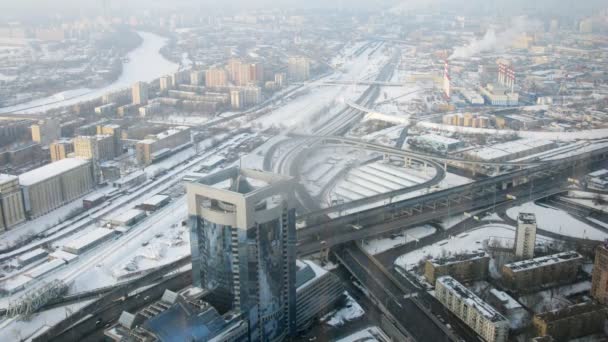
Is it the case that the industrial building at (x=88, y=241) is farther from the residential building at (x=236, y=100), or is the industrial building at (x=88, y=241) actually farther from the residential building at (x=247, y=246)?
the residential building at (x=236, y=100)

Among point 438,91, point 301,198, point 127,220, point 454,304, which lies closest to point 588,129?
point 438,91

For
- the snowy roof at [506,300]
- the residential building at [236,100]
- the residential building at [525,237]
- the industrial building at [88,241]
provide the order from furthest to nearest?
the residential building at [236,100] → the industrial building at [88,241] → the residential building at [525,237] → the snowy roof at [506,300]

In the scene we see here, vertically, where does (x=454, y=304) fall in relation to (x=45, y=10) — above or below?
below

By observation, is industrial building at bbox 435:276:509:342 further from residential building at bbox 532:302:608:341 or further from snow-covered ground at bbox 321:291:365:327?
snow-covered ground at bbox 321:291:365:327

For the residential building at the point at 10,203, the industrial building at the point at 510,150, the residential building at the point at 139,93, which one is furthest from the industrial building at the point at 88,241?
the residential building at the point at 139,93

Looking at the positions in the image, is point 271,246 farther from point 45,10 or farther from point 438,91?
point 45,10

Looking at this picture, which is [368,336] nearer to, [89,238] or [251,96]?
[89,238]

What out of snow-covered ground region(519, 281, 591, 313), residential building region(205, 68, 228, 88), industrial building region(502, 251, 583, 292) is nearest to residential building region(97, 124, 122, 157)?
residential building region(205, 68, 228, 88)
